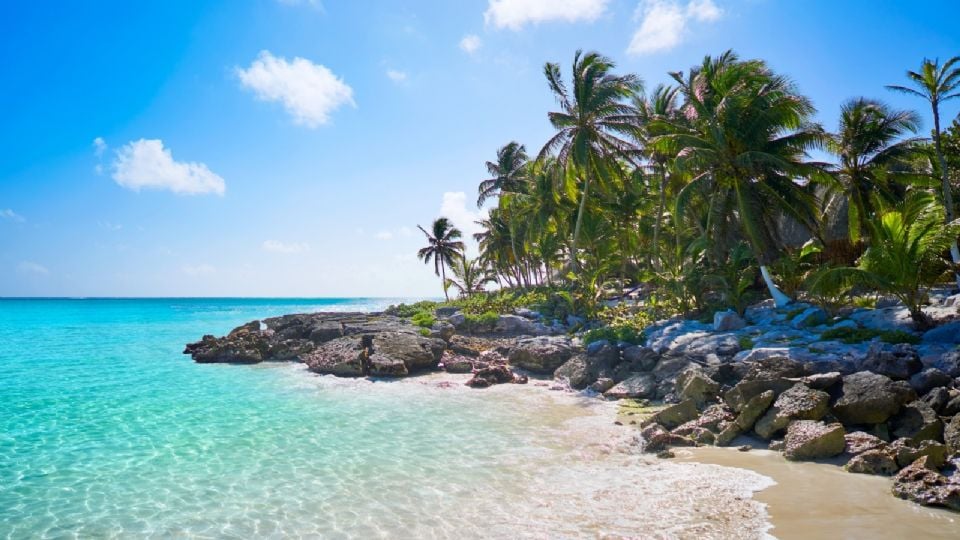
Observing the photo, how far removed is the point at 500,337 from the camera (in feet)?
94.9

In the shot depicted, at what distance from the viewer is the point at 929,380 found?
10250mm

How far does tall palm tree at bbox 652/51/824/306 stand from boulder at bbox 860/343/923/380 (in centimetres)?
833

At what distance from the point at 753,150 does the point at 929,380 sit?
45.8 feet

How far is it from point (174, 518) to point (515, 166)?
4114cm

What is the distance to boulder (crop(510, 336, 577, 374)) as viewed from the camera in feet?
65.6

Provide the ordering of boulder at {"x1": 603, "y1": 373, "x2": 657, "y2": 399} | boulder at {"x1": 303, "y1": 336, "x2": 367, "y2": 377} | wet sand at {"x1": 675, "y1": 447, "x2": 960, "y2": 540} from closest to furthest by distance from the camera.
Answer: wet sand at {"x1": 675, "y1": 447, "x2": 960, "y2": 540}, boulder at {"x1": 603, "y1": 373, "x2": 657, "y2": 399}, boulder at {"x1": 303, "y1": 336, "x2": 367, "y2": 377}

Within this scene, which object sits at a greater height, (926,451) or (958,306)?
(958,306)

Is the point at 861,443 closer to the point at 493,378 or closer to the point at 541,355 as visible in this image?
the point at 493,378

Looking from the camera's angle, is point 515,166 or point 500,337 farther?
point 515,166

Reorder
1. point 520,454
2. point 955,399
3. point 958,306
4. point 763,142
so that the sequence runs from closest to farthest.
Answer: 1. point 955,399
2. point 520,454
3. point 958,306
4. point 763,142

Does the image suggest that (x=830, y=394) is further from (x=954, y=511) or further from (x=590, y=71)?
(x=590, y=71)

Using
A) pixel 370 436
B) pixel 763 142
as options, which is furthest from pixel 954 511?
pixel 763 142

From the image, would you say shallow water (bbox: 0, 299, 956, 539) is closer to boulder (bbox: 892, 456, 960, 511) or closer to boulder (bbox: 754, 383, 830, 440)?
boulder (bbox: 892, 456, 960, 511)

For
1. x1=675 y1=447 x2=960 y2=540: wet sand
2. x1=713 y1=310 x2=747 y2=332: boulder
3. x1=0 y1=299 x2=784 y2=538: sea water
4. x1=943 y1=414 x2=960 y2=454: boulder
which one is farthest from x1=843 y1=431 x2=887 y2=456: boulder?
x1=713 y1=310 x2=747 y2=332: boulder
